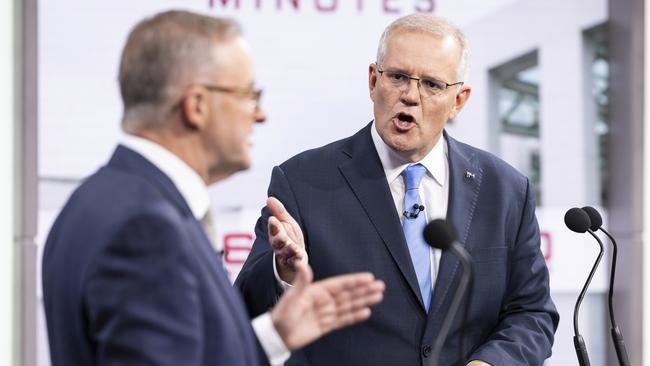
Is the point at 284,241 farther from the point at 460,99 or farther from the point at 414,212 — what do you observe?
the point at 460,99

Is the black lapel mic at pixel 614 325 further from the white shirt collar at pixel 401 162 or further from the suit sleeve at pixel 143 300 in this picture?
the suit sleeve at pixel 143 300

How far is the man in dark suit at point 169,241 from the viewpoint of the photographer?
1.22 metres

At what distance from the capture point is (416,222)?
2.19 m

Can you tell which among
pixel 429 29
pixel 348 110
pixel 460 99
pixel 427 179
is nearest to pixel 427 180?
pixel 427 179

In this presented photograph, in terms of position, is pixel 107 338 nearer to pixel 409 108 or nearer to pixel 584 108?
pixel 409 108

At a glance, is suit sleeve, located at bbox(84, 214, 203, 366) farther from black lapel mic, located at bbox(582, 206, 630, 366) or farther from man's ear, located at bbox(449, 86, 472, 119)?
man's ear, located at bbox(449, 86, 472, 119)

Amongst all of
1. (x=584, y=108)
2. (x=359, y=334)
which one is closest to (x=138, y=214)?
(x=359, y=334)

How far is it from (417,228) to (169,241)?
1036 mm

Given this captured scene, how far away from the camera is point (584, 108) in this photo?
391 centimetres

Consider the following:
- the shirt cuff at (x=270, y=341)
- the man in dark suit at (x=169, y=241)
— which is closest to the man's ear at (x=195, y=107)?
the man in dark suit at (x=169, y=241)

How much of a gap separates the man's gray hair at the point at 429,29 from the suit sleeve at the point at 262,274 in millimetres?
399

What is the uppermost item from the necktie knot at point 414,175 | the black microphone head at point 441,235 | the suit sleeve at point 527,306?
the necktie knot at point 414,175
